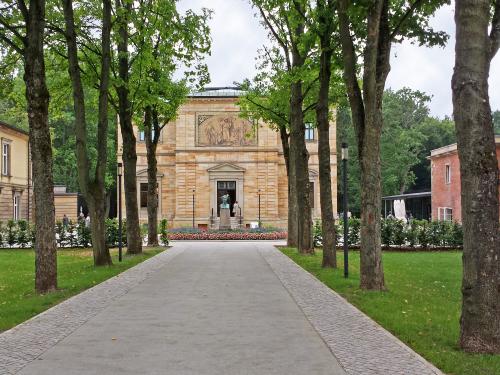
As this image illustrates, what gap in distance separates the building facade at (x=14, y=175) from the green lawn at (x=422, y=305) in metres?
32.5

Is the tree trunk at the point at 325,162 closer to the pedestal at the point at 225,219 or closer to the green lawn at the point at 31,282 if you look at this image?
the green lawn at the point at 31,282

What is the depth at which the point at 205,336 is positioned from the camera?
7773 millimetres

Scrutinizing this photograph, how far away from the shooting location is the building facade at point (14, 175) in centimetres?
4566

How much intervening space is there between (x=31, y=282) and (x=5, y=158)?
113 ft

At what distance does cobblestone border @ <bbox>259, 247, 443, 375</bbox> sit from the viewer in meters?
6.14

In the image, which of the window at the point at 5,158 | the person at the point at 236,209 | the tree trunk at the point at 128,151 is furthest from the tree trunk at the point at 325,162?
the window at the point at 5,158

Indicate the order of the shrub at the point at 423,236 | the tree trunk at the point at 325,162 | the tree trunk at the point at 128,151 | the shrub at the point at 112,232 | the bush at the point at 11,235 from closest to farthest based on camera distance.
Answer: the tree trunk at the point at 325,162 → the tree trunk at the point at 128,151 → the shrub at the point at 423,236 → the shrub at the point at 112,232 → the bush at the point at 11,235

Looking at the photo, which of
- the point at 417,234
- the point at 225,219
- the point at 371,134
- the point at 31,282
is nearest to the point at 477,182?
the point at 371,134

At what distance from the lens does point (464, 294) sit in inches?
276

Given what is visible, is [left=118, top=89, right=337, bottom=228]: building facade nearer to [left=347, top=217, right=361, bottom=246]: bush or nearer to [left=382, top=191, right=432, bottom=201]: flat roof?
[left=382, top=191, right=432, bottom=201]: flat roof

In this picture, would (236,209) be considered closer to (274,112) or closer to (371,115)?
(274,112)

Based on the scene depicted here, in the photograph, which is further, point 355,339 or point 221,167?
point 221,167

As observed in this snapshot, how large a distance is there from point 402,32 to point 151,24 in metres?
8.49

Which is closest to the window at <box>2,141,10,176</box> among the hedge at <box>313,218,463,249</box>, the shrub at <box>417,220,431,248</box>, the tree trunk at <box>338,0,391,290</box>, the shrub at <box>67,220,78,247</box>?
the shrub at <box>67,220,78,247</box>
